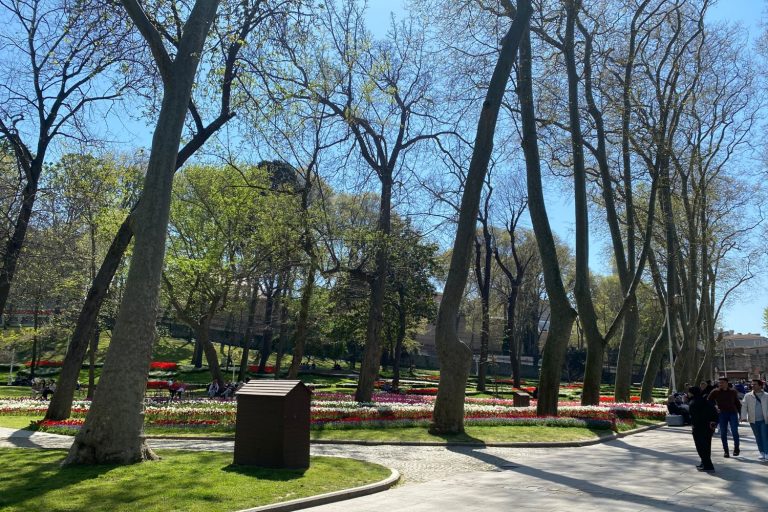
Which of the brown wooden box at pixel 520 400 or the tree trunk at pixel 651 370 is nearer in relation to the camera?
the brown wooden box at pixel 520 400

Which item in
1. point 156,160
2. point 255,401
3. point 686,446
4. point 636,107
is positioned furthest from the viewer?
point 636,107

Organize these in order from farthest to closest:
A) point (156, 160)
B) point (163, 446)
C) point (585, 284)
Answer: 1. point (585, 284)
2. point (163, 446)
3. point (156, 160)

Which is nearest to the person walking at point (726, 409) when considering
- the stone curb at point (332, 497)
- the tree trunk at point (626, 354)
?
the stone curb at point (332, 497)

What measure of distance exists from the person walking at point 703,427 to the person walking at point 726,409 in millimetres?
2172

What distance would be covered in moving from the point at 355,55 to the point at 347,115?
5.70 feet

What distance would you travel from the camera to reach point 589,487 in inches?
363

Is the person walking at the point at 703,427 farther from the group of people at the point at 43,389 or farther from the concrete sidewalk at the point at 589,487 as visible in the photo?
the group of people at the point at 43,389

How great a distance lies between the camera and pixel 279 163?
91.5 ft

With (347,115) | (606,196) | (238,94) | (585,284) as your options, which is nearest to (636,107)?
(606,196)

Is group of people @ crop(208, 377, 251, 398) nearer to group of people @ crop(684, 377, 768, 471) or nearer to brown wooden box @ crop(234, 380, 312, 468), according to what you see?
brown wooden box @ crop(234, 380, 312, 468)

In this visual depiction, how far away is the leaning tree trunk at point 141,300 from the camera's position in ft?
30.3

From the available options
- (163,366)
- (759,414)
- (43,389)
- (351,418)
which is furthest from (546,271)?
(163,366)

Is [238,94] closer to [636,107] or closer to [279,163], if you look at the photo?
[279,163]

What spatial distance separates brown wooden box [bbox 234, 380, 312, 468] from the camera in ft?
31.4
